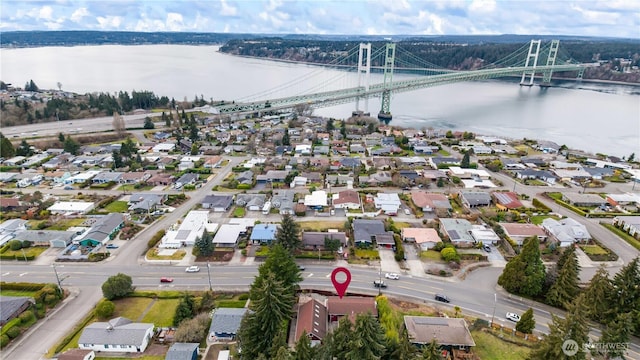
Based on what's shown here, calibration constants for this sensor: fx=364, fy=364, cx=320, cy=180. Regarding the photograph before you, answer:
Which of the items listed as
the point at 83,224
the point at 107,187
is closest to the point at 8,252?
the point at 83,224

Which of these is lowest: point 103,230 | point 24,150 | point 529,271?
point 103,230

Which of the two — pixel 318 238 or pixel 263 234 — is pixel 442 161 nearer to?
pixel 318 238

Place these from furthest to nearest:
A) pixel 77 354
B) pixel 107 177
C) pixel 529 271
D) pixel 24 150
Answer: pixel 24 150 < pixel 107 177 < pixel 529 271 < pixel 77 354

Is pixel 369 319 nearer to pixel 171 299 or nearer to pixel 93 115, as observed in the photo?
pixel 171 299

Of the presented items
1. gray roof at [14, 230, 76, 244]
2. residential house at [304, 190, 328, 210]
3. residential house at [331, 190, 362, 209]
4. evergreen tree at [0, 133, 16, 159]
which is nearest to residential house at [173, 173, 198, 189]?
gray roof at [14, 230, 76, 244]

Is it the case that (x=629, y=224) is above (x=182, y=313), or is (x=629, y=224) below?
above

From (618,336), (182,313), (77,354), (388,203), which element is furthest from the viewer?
(388,203)

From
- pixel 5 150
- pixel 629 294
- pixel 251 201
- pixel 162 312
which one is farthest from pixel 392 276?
pixel 5 150

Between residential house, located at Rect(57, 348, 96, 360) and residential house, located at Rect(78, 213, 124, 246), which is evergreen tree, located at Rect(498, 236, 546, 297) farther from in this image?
residential house, located at Rect(78, 213, 124, 246)
